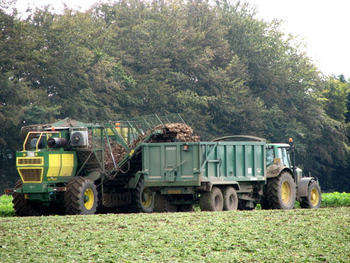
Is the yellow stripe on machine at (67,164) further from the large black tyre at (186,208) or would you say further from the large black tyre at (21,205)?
the large black tyre at (186,208)

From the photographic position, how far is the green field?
1285 centimetres

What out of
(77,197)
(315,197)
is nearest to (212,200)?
(77,197)

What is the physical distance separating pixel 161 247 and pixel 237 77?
130 ft

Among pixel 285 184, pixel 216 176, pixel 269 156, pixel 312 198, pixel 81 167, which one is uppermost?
pixel 269 156

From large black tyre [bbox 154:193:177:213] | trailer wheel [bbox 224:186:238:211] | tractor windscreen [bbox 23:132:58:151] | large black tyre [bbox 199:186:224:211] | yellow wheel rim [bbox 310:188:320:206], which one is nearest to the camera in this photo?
large black tyre [bbox 199:186:224:211]

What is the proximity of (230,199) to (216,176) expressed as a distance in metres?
1.24

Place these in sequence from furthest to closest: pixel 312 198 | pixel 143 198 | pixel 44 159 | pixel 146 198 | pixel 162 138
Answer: pixel 312 198 < pixel 162 138 < pixel 146 198 < pixel 143 198 < pixel 44 159

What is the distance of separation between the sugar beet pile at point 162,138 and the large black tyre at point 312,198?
5.67 metres

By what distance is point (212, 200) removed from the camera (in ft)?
73.8

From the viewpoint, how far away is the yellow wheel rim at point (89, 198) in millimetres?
22781

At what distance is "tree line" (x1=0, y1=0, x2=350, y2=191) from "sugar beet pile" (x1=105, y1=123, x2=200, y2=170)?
42.0 ft

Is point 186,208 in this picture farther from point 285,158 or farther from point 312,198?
point 312,198

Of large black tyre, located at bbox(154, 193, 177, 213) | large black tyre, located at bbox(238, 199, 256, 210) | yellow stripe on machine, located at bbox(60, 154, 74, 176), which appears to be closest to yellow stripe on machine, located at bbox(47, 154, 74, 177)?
yellow stripe on machine, located at bbox(60, 154, 74, 176)

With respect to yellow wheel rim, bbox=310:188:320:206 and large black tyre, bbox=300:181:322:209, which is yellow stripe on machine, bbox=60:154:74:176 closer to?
large black tyre, bbox=300:181:322:209
